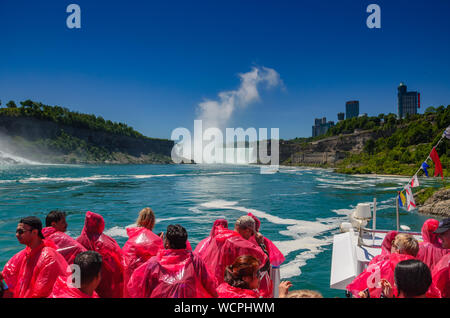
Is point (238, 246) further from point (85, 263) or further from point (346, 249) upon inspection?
point (346, 249)

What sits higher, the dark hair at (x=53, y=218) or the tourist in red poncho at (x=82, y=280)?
the dark hair at (x=53, y=218)

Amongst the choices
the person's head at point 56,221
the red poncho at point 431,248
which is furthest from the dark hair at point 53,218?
the red poncho at point 431,248

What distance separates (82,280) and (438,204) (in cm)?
2163

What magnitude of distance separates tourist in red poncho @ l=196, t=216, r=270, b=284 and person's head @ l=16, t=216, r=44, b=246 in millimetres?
2276

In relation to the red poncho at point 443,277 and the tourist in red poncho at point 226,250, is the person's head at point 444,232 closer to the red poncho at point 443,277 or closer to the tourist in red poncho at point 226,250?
the red poncho at point 443,277

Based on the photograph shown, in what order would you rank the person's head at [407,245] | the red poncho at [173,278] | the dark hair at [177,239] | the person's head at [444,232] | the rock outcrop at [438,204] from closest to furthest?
the red poncho at [173,278], the dark hair at [177,239], the person's head at [407,245], the person's head at [444,232], the rock outcrop at [438,204]

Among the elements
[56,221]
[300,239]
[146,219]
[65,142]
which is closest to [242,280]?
[146,219]

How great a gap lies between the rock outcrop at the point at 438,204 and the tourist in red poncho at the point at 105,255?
1947 centimetres

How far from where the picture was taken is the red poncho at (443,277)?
11.1ft

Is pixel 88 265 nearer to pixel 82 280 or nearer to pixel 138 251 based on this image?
pixel 82 280

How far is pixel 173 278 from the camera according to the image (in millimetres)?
3104

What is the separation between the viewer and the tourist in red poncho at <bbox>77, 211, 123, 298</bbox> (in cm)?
411

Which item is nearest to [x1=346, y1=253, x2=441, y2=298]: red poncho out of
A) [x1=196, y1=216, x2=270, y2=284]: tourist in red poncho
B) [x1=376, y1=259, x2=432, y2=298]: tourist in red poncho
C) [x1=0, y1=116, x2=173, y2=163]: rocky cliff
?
[x1=376, y1=259, x2=432, y2=298]: tourist in red poncho

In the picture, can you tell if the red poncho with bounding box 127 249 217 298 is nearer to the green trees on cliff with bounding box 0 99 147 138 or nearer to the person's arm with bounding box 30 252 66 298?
the person's arm with bounding box 30 252 66 298
